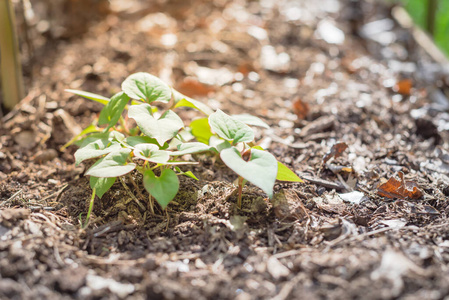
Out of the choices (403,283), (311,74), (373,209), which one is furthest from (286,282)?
(311,74)

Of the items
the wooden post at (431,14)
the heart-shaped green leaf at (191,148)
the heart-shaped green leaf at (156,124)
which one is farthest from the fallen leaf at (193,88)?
the wooden post at (431,14)

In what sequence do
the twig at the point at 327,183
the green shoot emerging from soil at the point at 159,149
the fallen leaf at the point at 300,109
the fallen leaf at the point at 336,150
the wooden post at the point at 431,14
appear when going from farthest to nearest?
the wooden post at the point at 431,14
the fallen leaf at the point at 300,109
the fallen leaf at the point at 336,150
the twig at the point at 327,183
the green shoot emerging from soil at the point at 159,149

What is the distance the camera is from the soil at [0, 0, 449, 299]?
3.93 feet

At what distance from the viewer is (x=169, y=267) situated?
1284 mm

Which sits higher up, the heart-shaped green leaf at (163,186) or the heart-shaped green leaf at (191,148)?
the heart-shaped green leaf at (191,148)

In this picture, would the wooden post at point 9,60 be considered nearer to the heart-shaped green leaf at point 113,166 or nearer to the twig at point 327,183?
the heart-shaped green leaf at point 113,166

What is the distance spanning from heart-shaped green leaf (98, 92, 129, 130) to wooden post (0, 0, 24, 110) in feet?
3.04

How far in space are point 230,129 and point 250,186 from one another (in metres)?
0.32

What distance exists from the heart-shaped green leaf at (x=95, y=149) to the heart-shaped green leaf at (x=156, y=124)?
0.39 feet

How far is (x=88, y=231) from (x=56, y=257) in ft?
0.61

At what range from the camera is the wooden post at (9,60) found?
7.03ft

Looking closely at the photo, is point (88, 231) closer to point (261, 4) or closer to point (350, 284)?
point (350, 284)

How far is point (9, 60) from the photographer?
2217 millimetres

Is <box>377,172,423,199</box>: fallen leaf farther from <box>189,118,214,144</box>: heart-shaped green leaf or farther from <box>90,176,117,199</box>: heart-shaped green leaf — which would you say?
<box>90,176,117,199</box>: heart-shaped green leaf
